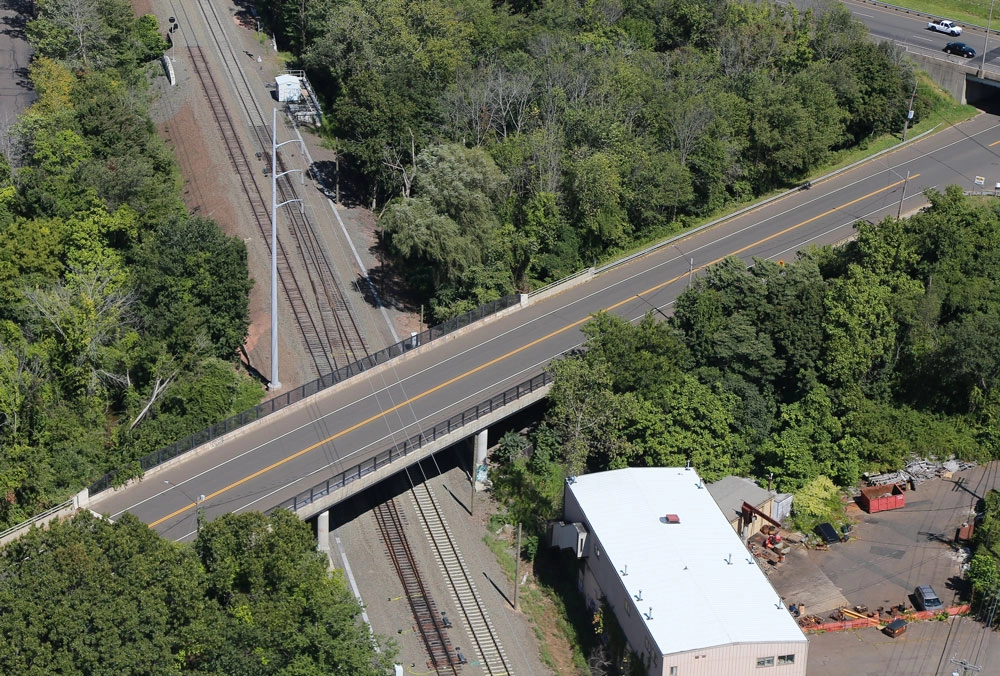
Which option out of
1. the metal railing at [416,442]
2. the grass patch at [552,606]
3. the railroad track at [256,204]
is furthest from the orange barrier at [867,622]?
the railroad track at [256,204]

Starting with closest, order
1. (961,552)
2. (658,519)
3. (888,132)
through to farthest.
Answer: (658,519)
(961,552)
(888,132)

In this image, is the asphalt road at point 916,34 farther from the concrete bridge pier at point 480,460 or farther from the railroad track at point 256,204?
the concrete bridge pier at point 480,460

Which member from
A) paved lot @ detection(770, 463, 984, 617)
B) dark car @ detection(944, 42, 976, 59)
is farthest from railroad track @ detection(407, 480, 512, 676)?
dark car @ detection(944, 42, 976, 59)

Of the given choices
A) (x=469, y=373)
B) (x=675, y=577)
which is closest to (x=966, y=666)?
(x=675, y=577)

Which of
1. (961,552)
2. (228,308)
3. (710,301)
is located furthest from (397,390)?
(961,552)

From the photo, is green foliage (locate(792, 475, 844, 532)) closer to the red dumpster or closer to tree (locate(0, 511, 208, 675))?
the red dumpster

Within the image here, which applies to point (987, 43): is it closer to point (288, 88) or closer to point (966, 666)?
point (288, 88)

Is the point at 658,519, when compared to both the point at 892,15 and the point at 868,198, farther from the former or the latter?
the point at 892,15
